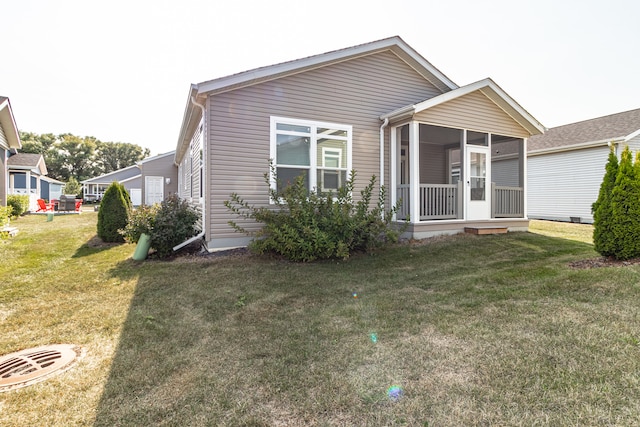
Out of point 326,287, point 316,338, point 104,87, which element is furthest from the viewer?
point 104,87

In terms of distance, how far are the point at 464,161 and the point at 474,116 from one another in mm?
1229

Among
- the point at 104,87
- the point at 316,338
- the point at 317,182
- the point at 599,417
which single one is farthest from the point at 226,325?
the point at 104,87

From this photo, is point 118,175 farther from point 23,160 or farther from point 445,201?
point 445,201

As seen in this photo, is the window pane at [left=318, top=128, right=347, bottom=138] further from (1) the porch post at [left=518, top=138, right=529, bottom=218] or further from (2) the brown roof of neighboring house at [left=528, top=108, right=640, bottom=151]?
(2) the brown roof of neighboring house at [left=528, top=108, right=640, bottom=151]

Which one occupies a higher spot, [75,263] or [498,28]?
[498,28]

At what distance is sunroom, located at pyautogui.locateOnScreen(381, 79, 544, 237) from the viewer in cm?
793

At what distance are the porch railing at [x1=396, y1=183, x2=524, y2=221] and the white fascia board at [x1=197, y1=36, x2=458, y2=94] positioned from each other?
327 centimetres

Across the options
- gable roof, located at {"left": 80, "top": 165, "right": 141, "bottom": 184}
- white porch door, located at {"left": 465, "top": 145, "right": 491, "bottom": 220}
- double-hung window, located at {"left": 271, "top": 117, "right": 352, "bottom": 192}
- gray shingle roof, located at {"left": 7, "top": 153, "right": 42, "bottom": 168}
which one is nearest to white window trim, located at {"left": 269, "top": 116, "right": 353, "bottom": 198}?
double-hung window, located at {"left": 271, "top": 117, "right": 352, "bottom": 192}

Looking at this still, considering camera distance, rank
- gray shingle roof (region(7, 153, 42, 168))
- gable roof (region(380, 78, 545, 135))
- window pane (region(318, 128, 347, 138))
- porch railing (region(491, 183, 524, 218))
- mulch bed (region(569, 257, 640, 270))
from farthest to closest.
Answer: gray shingle roof (region(7, 153, 42, 168)) → porch railing (region(491, 183, 524, 218)) → window pane (region(318, 128, 347, 138)) → gable roof (region(380, 78, 545, 135)) → mulch bed (region(569, 257, 640, 270))

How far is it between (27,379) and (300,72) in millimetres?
7091

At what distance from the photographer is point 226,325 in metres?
3.41

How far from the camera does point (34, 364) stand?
2648 mm

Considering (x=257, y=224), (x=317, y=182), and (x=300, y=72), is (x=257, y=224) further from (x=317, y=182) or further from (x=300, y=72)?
(x=300, y=72)

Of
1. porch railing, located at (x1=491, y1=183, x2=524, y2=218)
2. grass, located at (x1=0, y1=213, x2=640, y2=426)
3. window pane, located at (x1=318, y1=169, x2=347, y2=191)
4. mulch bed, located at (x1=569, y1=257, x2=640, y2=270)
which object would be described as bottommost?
grass, located at (x1=0, y1=213, x2=640, y2=426)
